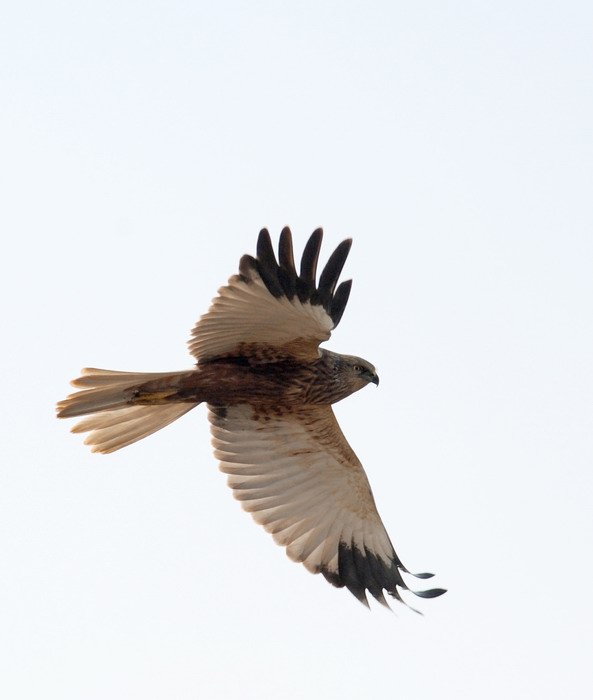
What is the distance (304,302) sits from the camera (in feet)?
32.3

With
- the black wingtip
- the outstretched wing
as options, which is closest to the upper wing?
the outstretched wing

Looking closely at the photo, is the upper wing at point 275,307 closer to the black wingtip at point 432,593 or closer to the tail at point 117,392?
the tail at point 117,392

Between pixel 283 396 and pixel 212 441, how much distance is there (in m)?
0.92

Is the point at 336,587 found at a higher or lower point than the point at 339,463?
lower

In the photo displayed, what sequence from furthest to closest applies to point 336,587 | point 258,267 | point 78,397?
point 336,587 → point 78,397 → point 258,267

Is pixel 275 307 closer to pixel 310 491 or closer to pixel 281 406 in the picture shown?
pixel 281 406

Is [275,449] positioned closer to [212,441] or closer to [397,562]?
[212,441]

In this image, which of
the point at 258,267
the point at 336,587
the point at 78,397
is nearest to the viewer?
the point at 258,267

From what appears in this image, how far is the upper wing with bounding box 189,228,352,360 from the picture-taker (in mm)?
9633

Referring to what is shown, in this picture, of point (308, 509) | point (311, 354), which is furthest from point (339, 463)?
point (311, 354)

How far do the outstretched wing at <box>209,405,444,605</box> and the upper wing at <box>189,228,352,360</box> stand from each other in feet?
3.29

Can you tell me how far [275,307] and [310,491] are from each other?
2.26 metres

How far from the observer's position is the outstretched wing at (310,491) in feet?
37.1

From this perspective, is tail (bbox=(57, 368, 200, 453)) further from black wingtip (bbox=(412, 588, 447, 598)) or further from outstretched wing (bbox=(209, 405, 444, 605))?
black wingtip (bbox=(412, 588, 447, 598))
